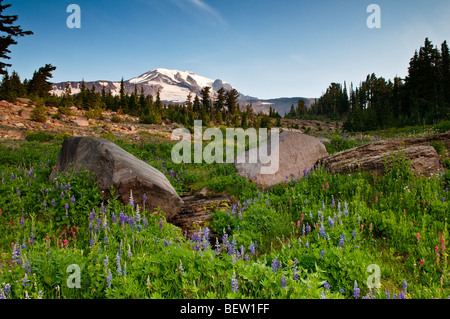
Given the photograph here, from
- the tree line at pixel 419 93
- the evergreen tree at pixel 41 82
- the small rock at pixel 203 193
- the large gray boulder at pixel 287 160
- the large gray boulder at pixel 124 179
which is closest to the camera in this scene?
the large gray boulder at pixel 124 179

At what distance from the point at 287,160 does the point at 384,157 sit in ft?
10.2

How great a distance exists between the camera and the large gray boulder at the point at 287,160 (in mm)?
8578

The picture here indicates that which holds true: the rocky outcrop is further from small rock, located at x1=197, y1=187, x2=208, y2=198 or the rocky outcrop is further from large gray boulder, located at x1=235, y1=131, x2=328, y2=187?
small rock, located at x1=197, y1=187, x2=208, y2=198

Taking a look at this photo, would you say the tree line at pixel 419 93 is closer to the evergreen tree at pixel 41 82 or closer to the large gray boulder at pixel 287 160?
the large gray boulder at pixel 287 160

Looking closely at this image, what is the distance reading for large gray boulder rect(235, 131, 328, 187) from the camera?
8.58 meters

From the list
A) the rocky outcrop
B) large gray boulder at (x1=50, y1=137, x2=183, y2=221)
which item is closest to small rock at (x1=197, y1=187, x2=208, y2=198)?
large gray boulder at (x1=50, y1=137, x2=183, y2=221)

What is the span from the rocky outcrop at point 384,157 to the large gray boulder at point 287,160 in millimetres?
698

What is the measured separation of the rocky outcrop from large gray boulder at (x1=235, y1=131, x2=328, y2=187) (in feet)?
2.29

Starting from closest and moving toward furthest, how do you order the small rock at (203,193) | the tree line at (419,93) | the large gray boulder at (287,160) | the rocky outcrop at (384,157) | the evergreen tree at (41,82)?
the rocky outcrop at (384,157) < the small rock at (203,193) < the large gray boulder at (287,160) < the evergreen tree at (41,82) < the tree line at (419,93)

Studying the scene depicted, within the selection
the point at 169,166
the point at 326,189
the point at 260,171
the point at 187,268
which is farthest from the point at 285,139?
the point at 187,268

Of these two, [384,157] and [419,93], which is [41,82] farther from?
[419,93]

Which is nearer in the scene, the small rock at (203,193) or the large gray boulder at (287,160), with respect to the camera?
the small rock at (203,193)

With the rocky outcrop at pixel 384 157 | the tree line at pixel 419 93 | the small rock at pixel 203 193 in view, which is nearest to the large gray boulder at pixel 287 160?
the rocky outcrop at pixel 384 157

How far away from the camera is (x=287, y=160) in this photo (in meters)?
9.39
